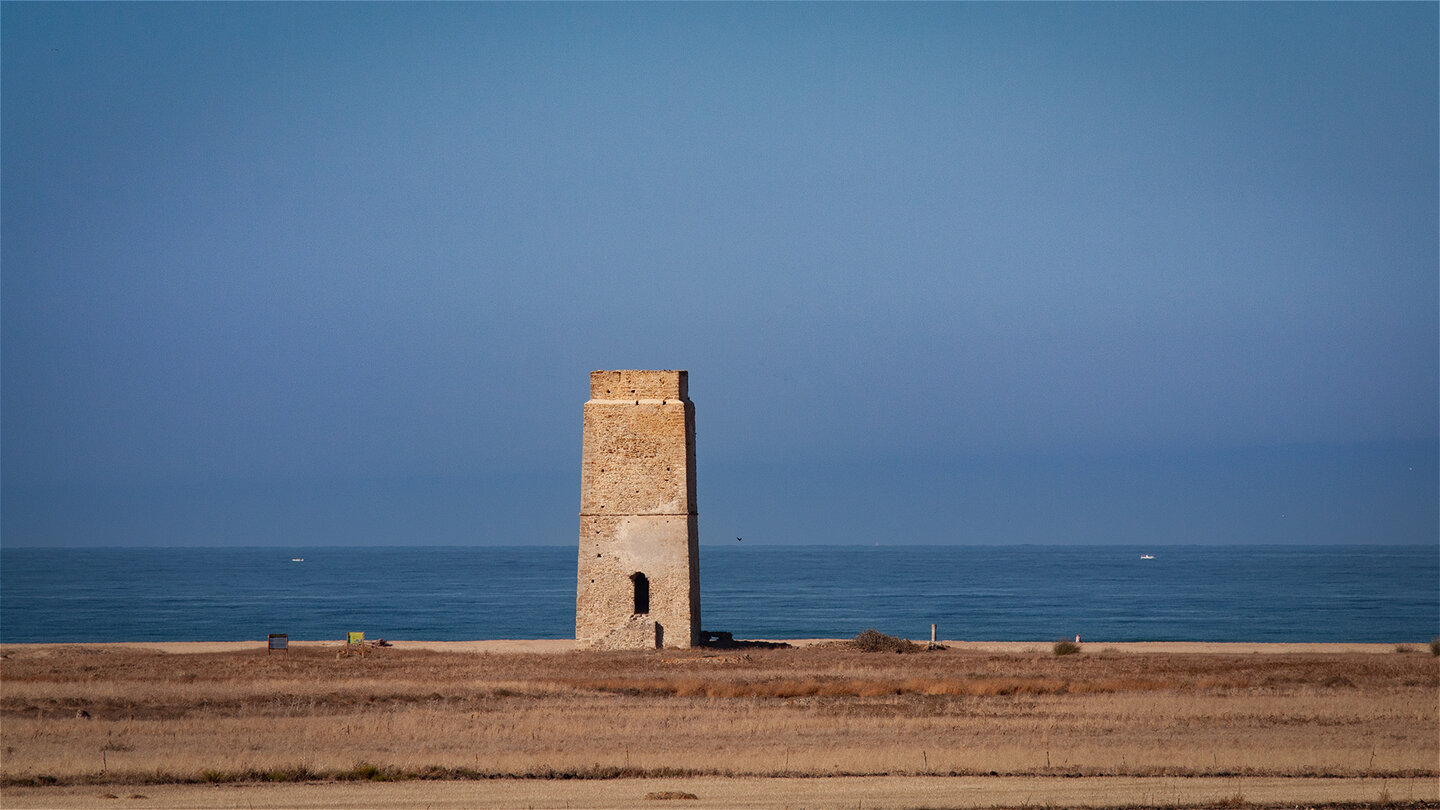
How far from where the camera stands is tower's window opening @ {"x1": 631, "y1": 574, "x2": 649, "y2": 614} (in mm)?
31109

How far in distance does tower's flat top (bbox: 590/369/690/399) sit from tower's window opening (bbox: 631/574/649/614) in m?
3.93

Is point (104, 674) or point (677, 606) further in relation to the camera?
point (677, 606)

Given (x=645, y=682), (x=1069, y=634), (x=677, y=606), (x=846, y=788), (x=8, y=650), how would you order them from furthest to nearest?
1. (x=1069, y=634)
2. (x=8, y=650)
3. (x=677, y=606)
4. (x=645, y=682)
5. (x=846, y=788)

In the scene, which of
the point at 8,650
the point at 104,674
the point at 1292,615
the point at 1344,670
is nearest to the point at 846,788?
the point at 1344,670

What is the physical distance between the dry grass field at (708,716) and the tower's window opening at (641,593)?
1788 millimetres

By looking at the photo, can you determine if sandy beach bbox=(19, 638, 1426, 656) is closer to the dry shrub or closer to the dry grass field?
the dry shrub

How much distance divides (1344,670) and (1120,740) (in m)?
9.51

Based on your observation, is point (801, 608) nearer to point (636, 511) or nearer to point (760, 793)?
point (636, 511)

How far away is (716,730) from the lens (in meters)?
19.7

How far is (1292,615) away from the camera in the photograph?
236 feet

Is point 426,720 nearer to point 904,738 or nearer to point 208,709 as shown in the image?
point 208,709

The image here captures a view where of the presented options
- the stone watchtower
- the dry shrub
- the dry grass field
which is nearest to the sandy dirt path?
the dry grass field

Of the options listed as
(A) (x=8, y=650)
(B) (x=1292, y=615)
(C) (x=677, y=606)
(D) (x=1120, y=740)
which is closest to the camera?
(D) (x=1120, y=740)

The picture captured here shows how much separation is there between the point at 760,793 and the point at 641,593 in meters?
16.4
